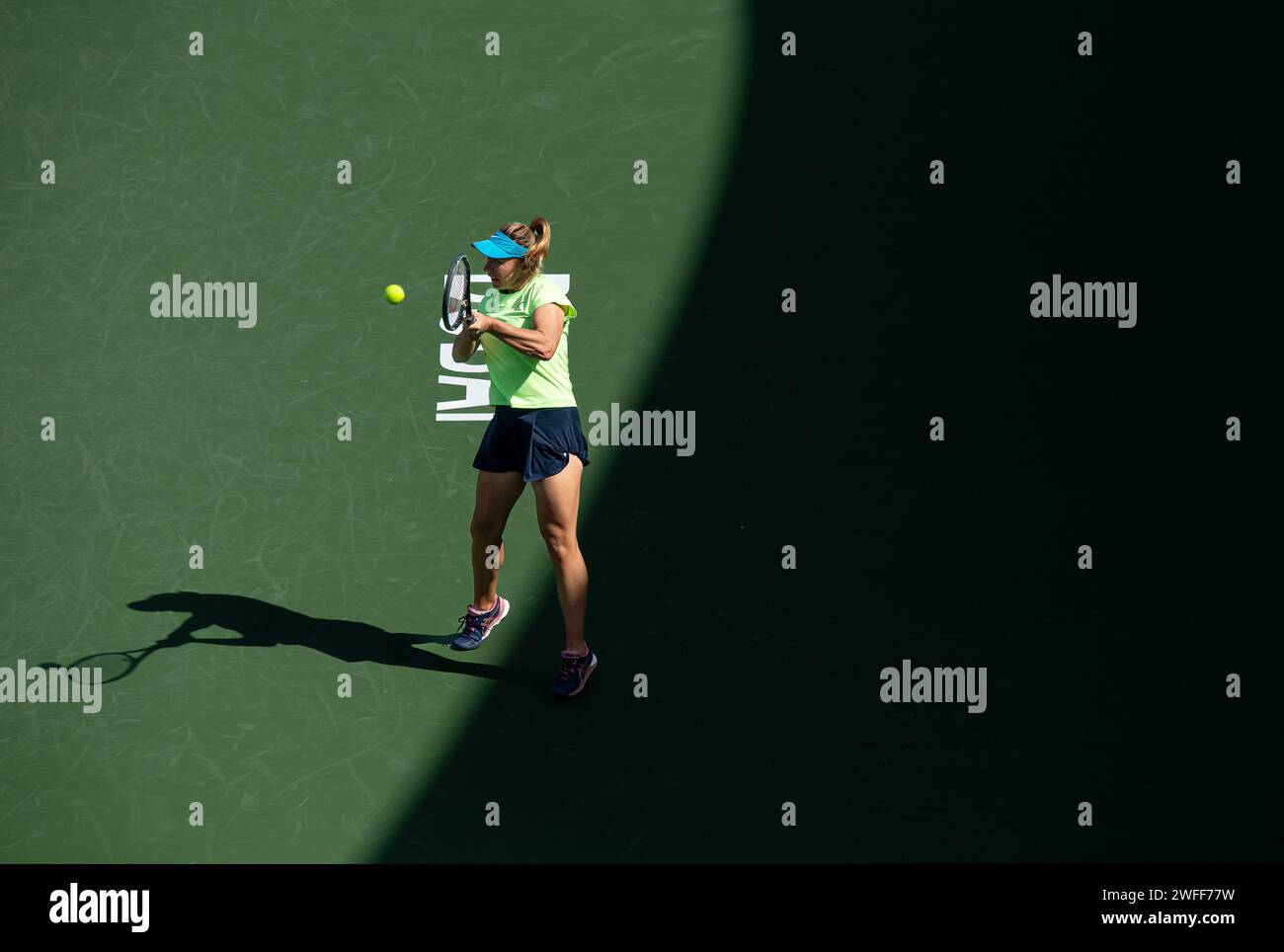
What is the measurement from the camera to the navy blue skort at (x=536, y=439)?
5820mm

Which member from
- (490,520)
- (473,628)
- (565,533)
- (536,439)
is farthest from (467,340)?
(473,628)

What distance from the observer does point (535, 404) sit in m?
5.83

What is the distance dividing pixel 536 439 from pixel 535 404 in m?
0.15

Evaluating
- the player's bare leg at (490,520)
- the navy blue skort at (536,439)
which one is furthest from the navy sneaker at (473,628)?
the navy blue skort at (536,439)

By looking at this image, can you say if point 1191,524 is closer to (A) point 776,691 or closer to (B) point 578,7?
(A) point 776,691

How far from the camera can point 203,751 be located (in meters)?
5.94

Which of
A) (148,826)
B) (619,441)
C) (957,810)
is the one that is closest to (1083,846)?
(957,810)

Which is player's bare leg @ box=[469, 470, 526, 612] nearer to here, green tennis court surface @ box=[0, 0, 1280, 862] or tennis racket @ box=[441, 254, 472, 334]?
green tennis court surface @ box=[0, 0, 1280, 862]

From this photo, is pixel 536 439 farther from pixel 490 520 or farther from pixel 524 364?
pixel 490 520

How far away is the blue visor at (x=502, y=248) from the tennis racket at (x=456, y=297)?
0.10 meters

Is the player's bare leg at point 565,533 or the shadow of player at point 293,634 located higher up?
the player's bare leg at point 565,533

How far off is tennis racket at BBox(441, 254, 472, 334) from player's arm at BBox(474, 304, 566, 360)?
0.13 meters

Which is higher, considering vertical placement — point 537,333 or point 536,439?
point 537,333

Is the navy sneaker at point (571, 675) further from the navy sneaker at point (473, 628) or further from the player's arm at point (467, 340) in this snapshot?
the player's arm at point (467, 340)
